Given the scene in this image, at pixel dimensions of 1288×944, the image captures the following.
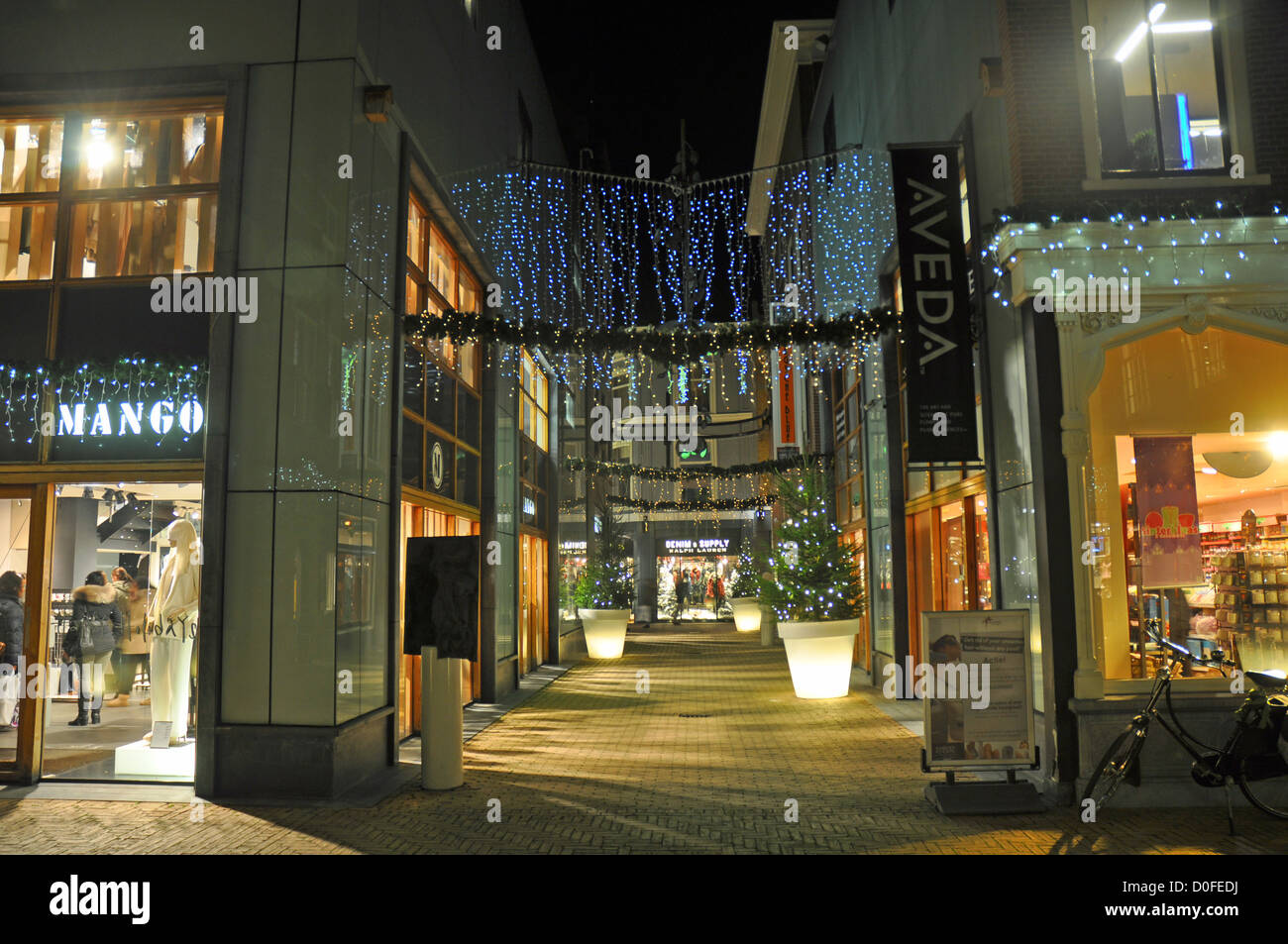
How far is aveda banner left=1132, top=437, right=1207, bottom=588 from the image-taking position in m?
8.18

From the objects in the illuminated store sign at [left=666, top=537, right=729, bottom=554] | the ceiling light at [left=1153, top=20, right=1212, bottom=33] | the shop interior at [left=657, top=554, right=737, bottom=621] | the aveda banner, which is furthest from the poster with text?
the illuminated store sign at [left=666, top=537, right=729, bottom=554]

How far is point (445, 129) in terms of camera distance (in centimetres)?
1121

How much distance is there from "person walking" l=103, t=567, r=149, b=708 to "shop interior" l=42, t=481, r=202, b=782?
1cm

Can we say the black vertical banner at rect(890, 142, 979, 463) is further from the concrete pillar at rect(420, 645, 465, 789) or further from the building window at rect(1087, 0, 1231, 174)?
the concrete pillar at rect(420, 645, 465, 789)

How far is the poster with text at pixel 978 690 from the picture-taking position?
713 cm

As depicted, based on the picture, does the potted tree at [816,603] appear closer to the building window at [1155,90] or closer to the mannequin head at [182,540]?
the building window at [1155,90]

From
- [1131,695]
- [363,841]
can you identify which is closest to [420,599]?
[363,841]

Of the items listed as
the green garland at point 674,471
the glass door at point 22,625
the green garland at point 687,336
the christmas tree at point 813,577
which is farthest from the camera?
the green garland at point 674,471

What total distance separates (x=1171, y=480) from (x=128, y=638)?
10.4m

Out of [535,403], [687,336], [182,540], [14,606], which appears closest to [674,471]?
[535,403]

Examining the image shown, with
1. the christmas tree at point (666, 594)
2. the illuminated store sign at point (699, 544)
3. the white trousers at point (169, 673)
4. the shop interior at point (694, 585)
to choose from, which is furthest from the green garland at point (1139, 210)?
the illuminated store sign at point (699, 544)

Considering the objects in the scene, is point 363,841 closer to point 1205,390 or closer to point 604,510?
point 1205,390

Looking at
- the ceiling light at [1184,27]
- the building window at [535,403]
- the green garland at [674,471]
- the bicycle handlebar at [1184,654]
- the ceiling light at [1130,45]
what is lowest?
the bicycle handlebar at [1184,654]

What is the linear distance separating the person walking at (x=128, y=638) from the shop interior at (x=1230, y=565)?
369 inches
